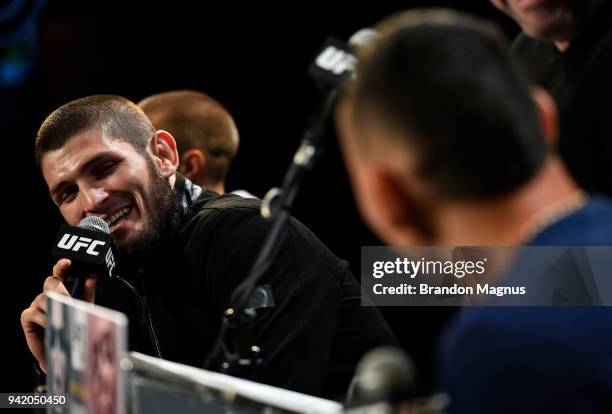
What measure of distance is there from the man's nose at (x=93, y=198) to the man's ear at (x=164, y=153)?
6.6 inches

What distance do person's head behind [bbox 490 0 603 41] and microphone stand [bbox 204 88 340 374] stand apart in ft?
1.55

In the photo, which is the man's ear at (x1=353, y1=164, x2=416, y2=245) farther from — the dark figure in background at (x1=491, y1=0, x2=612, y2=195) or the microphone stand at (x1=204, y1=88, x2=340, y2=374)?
the dark figure in background at (x1=491, y1=0, x2=612, y2=195)

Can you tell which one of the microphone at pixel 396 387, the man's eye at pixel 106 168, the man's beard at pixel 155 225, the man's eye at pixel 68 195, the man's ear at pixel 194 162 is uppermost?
the microphone at pixel 396 387

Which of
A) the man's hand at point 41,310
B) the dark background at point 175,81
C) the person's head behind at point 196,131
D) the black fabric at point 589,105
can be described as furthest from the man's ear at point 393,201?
the dark background at point 175,81

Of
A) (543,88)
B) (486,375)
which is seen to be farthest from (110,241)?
(486,375)

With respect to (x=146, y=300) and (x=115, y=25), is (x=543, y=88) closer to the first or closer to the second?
(x=146, y=300)

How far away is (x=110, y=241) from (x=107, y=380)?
0.80m

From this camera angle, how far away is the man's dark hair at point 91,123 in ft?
8.05

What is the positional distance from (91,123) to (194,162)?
0.94 meters

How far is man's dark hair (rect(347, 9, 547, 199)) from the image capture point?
0.98 m

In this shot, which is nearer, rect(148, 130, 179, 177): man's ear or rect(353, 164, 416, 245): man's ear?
rect(353, 164, 416, 245): man's ear

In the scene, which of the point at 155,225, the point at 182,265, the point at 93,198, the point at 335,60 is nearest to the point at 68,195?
the point at 93,198

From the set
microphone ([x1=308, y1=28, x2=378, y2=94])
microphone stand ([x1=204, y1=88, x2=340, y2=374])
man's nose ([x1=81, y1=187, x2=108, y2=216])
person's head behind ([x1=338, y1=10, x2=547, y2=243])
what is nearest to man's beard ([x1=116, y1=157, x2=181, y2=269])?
man's nose ([x1=81, y1=187, x2=108, y2=216])

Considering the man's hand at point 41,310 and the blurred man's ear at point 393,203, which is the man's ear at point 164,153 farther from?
the blurred man's ear at point 393,203
